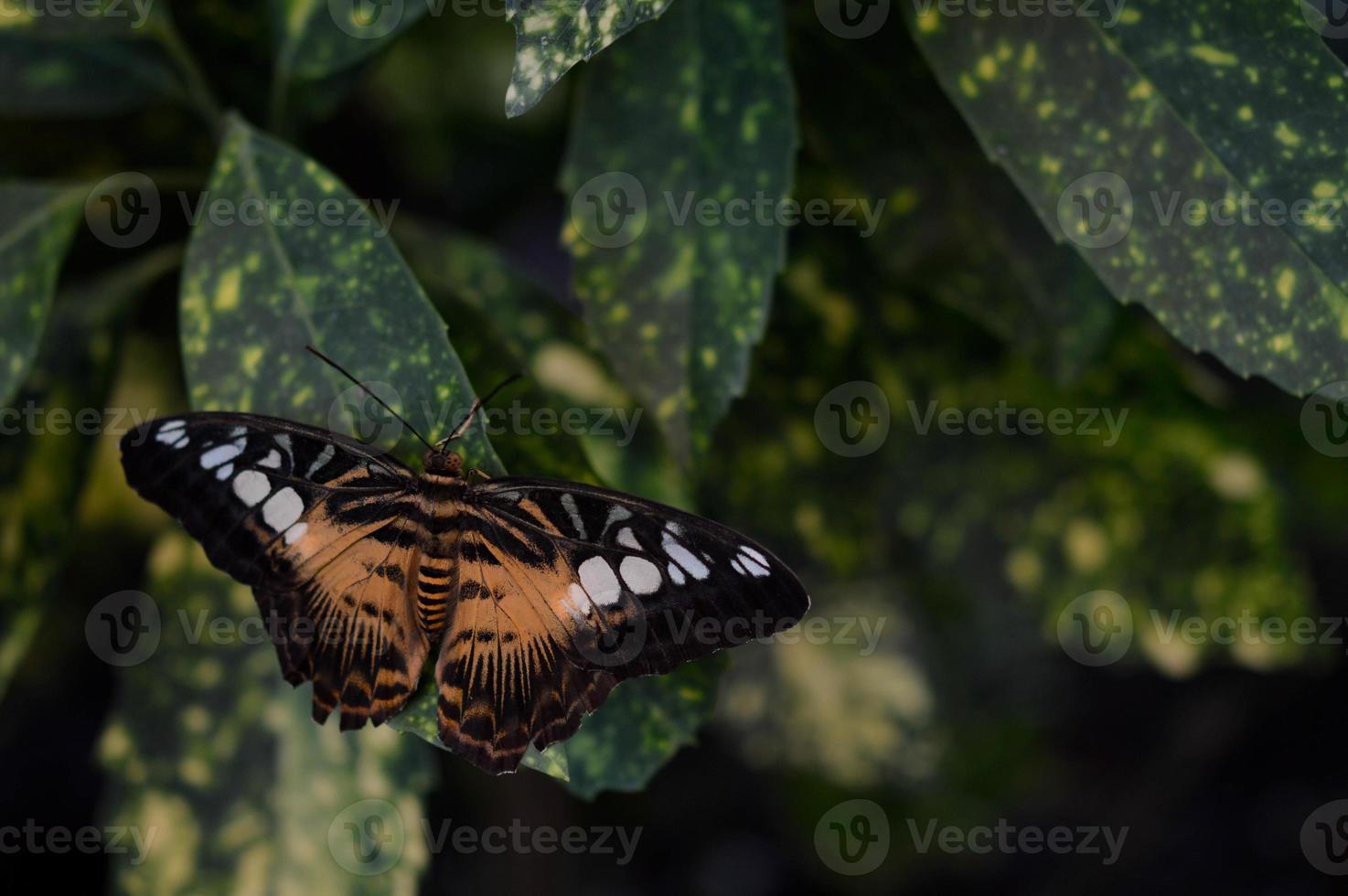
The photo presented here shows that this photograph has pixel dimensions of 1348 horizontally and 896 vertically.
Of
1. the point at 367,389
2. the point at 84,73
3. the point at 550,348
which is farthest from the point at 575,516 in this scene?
the point at 84,73

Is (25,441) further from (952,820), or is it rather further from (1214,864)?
(1214,864)

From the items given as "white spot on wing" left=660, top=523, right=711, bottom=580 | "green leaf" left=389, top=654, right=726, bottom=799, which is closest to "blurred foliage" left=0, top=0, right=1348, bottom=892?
"green leaf" left=389, top=654, right=726, bottom=799

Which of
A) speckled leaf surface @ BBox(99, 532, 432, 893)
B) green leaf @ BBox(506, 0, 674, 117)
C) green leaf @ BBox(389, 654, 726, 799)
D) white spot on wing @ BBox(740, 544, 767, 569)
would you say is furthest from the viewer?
speckled leaf surface @ BBox(99, 532, 432, 893)

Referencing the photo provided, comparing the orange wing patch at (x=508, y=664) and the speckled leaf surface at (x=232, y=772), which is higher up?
the orange wing patch at (x=508, y=664)

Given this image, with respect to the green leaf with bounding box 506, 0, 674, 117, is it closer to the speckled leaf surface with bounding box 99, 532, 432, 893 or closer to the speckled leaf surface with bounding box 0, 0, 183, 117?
the speckled leaf surface with bounding box 0, 0, 183, 117

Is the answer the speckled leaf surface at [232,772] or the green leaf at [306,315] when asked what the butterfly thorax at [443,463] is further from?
the speckled leaf surface at [232,772]

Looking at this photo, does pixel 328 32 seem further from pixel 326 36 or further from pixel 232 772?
pixel 232 772

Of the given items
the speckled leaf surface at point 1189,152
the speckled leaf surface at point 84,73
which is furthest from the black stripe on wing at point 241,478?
the speckled leaf surface at point 1189,152
